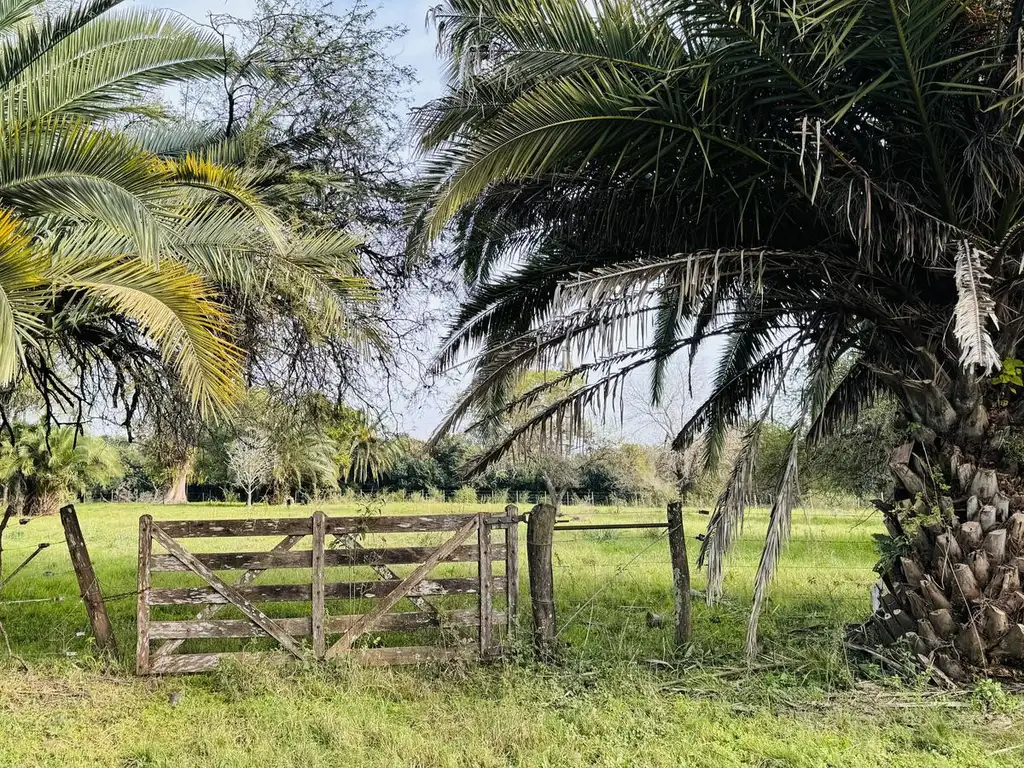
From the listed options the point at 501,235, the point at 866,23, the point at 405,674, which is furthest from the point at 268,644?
the point at 866,23

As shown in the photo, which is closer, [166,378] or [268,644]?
[268,644]

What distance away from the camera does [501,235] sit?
8.75m

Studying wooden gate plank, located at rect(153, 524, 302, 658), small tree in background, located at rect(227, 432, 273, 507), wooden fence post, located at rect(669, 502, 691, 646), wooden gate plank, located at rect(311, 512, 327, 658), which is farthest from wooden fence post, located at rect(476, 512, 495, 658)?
small tree in background, located at rect(227, 432, 273, 507)

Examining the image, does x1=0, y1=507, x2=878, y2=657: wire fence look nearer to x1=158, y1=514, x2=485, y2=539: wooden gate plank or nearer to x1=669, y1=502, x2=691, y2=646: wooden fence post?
x1=669, y1=502, x2=691, y2=646: wooden fence post

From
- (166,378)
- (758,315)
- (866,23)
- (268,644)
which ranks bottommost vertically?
(268,644)

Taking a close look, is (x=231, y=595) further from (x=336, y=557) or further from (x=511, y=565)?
(x=511, y=565)

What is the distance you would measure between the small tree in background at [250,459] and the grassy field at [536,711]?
111 inches

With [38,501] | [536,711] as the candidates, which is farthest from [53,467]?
[536,711]

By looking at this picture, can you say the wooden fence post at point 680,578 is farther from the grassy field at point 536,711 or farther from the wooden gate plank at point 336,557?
the wooden gate plank at point 336,557

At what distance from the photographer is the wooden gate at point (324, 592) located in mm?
6516

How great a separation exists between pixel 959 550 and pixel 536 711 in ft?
11.7

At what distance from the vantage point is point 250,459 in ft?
89.1

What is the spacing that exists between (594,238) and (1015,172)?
3.62 metres

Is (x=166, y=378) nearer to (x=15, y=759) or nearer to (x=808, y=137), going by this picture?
(x=15, y=759)
